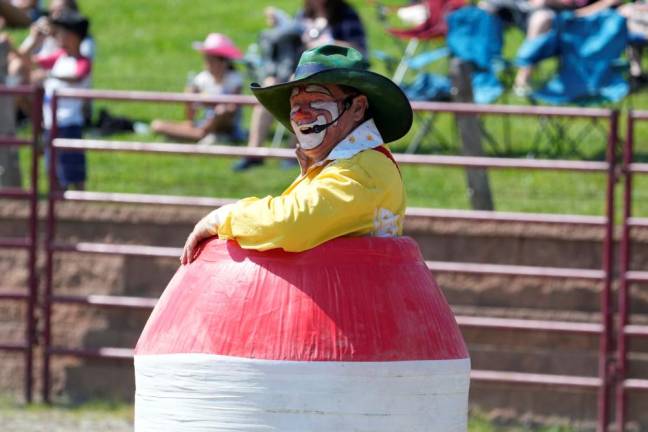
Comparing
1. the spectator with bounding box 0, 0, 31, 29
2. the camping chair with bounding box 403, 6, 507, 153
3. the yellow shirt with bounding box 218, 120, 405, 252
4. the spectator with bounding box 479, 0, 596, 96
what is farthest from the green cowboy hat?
the spectator with bounding box 479, 0, 596, 96

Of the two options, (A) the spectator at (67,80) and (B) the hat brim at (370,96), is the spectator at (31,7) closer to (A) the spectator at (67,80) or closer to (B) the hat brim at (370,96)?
(A) the spectator at (67,80)

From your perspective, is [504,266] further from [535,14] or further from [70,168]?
[535,14]

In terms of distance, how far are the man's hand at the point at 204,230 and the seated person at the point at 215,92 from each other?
22.8 ft

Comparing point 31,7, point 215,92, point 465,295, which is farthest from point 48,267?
point 31,7

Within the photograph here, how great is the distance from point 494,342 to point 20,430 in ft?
8.83

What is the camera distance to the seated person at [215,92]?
38.6 feet

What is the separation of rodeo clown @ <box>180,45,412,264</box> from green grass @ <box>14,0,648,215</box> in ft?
15.1

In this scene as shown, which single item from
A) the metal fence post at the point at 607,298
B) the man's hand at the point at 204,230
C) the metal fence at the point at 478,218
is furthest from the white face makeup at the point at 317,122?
the metal fence post at the point at 607,298

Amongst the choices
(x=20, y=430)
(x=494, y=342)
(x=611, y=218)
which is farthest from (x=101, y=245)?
(x=611, y=218)

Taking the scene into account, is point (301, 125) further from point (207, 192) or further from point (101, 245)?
point (207, 192)

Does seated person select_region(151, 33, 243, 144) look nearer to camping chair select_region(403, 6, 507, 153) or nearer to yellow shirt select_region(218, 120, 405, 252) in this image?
camping chair select_region(403, 6, 507, 153)

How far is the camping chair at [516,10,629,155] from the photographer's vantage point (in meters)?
11.6

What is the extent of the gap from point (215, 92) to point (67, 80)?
1.70 meters

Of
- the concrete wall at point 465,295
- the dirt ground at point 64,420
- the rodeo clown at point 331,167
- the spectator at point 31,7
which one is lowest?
the dirt ground at point 64,420
